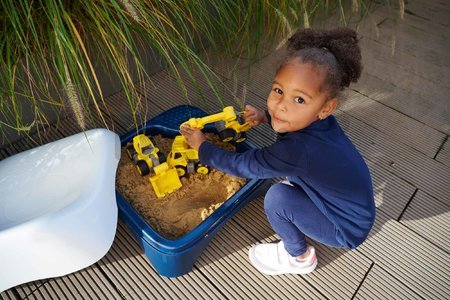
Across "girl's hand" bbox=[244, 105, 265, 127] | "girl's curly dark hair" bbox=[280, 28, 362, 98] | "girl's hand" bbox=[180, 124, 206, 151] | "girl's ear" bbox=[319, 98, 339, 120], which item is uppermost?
"girl's curly dark hair" bbox=[280, 28, 362, 98]

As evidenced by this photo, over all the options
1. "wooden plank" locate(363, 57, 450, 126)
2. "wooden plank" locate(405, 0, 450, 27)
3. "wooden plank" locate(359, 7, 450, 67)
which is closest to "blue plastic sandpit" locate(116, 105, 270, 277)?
"wooden plank" locate(363, 57, 450, 126)

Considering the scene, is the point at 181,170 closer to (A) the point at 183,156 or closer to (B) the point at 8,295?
Result: (A) the point at 183,156

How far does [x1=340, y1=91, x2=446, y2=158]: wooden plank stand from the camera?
155cm

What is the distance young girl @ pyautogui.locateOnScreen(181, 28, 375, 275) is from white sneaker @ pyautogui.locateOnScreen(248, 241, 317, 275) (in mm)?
130

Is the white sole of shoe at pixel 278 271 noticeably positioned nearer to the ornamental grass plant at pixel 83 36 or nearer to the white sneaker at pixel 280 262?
the white sneaker at pixel 280 262

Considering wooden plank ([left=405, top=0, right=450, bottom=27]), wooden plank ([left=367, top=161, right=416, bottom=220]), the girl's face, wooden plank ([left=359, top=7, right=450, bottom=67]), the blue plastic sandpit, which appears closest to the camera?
the girl's face

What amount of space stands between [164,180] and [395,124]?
1087 mm

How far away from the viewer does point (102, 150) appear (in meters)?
1.04

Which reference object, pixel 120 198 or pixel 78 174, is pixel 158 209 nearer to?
pixel 120 198

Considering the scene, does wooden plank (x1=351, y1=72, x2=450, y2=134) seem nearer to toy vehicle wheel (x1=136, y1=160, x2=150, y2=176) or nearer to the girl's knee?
the girl's knee

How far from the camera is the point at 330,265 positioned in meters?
1.16

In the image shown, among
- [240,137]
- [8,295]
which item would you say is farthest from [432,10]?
[8,295]

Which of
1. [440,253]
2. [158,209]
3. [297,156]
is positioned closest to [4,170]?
[158,209]

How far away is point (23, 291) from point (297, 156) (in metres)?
0.88
